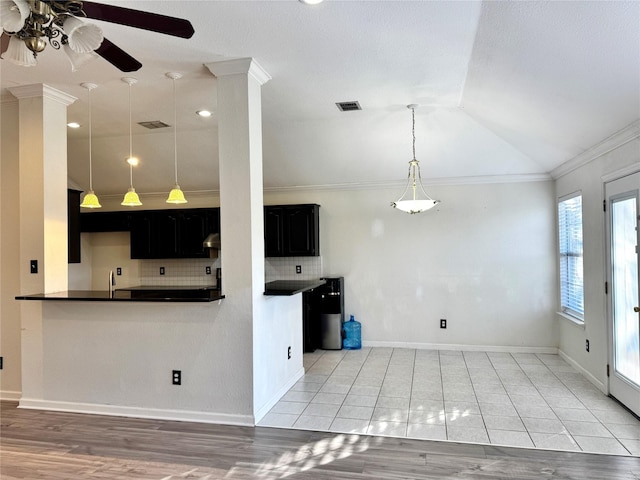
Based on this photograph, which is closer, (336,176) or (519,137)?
(519,137)

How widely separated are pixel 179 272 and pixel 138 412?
3337 millimetres

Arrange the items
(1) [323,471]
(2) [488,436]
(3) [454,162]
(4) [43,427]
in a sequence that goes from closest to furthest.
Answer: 1. (1) [323,471]
2. (2) [488,436]
3. (4) [43,427]
4. (3) [454,162]

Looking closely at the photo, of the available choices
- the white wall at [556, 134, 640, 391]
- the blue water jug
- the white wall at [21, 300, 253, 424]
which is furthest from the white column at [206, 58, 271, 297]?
the white wall at [556, 134, 640, 391]

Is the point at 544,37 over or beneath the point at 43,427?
over

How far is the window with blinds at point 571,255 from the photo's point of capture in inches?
181

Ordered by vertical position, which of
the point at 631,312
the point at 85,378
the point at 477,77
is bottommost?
the point at 85,378

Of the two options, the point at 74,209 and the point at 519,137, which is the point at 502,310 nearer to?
the point at 519,137

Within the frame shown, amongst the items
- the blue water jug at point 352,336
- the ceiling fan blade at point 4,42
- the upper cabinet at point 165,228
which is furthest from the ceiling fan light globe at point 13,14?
the blue water jug at point 352,336

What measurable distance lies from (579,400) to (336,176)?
377cm

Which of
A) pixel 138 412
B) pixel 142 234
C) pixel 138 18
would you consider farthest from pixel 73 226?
pixel 138 18

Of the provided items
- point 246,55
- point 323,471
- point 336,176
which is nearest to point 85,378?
point 323,471

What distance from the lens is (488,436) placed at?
303 centimetres

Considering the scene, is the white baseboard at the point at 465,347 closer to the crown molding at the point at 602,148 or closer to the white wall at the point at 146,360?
the crown molding at the point at 602,148

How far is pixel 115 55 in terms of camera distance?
2127 mm
